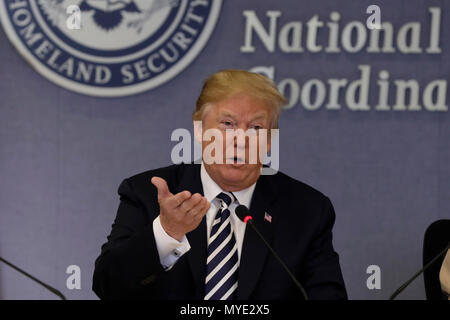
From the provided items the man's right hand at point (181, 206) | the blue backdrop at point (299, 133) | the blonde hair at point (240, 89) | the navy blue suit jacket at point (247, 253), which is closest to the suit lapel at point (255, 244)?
the navy blue suit jacket at point (247, 253)

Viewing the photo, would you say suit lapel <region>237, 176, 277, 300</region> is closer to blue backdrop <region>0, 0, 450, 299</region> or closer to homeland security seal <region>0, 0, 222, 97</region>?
blue backdrop <region>0, 0, 450, 299</region>

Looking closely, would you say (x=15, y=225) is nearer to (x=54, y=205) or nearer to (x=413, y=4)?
(x=54, y=205)

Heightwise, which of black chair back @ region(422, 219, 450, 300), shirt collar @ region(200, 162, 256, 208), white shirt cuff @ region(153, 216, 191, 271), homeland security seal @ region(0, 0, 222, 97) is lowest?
black chair back @ region(422, 219, 450, 300)

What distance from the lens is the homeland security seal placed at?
3840 millimetres

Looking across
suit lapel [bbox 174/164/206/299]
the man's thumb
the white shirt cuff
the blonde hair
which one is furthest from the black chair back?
the man's thumb

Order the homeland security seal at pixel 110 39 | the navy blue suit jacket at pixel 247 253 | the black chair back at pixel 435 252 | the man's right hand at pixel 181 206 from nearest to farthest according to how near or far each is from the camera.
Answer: the man's right hand at pixel 181 206 → the navy blue suit jacket at pixel 247 253 → the black chair back at pixel 435 252 → the homeland security seal at pixel 110 39

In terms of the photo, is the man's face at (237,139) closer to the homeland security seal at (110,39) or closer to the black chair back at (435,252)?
the black chair back at (435,252)

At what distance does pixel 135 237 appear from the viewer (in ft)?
6.54

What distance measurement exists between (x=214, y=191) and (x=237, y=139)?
0.69ft

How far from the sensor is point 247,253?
222cm

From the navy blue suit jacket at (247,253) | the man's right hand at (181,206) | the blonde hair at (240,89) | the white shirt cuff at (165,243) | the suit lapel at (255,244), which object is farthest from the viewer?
the blonde hair at (240,89)

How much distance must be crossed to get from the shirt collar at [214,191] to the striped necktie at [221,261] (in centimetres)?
7

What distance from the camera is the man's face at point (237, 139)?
2.25 m
